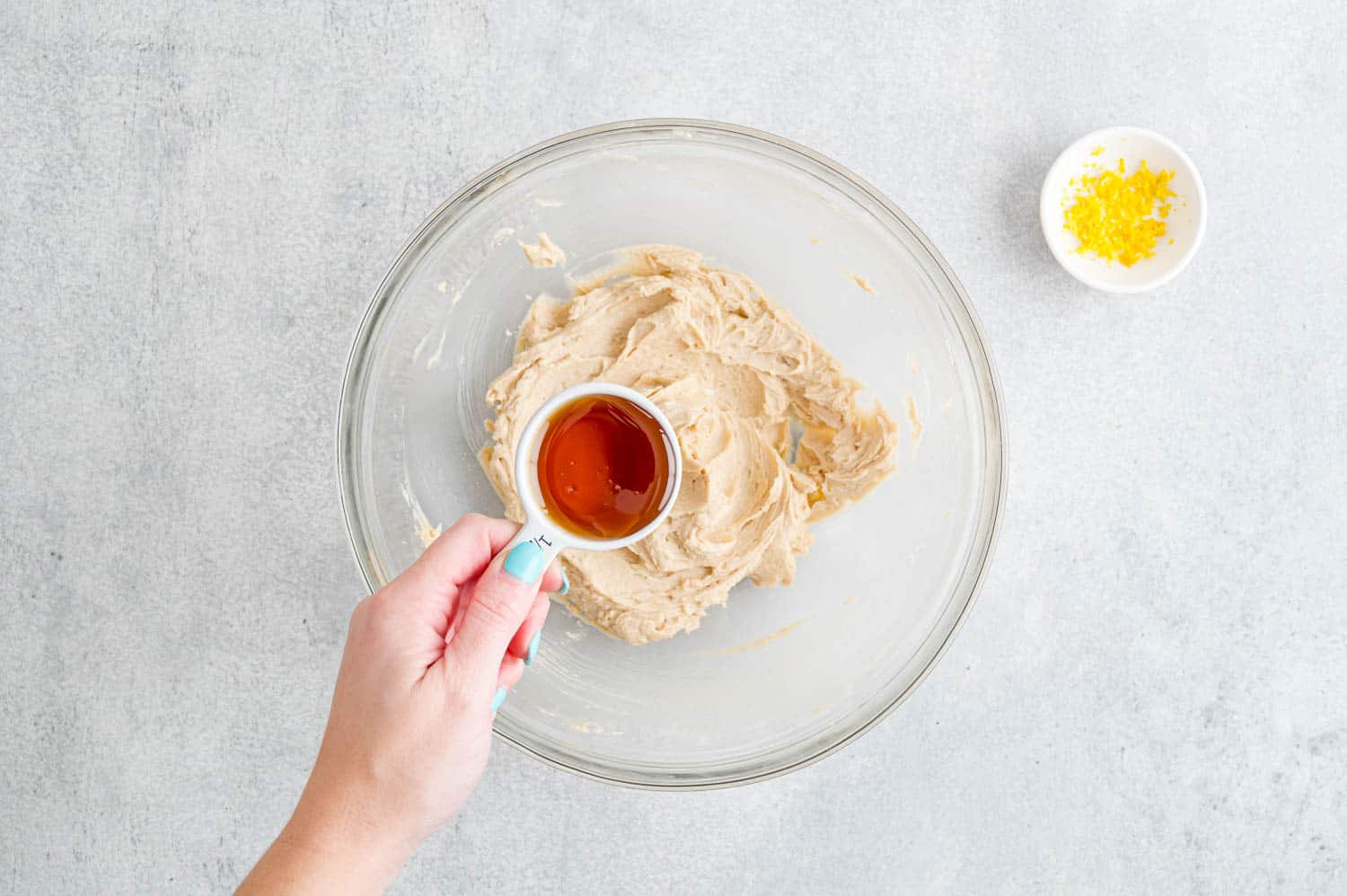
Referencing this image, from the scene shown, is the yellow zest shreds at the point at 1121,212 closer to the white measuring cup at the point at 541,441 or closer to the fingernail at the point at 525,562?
the white measuring cup at the point at 541,441

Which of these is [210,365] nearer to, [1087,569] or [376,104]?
[376,104]

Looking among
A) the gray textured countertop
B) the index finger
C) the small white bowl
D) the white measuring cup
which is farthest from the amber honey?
the small white bowl

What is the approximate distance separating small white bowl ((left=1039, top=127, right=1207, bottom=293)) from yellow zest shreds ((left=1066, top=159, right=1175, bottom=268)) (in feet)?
0.04

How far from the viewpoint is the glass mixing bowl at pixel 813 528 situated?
185cm

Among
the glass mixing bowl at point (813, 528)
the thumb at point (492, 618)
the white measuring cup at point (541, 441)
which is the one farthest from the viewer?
the glass mixing bowl at point (813, 528)

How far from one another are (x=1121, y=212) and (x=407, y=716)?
1819 millimetres

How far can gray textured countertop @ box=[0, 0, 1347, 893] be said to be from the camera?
78.7 inches

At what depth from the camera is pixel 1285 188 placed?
6.82 ft

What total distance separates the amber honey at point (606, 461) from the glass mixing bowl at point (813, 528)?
0.83ft

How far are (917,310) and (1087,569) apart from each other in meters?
0.71

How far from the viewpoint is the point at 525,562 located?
143cm

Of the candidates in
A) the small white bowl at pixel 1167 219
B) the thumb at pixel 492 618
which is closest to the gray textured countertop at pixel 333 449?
the small white bowl at pixel 1167 219

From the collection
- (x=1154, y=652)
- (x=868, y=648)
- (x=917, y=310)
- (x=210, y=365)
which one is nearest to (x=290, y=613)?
(x=210, y=365)

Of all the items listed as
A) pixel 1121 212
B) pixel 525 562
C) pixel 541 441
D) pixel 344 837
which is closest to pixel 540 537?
pixel 525 562
